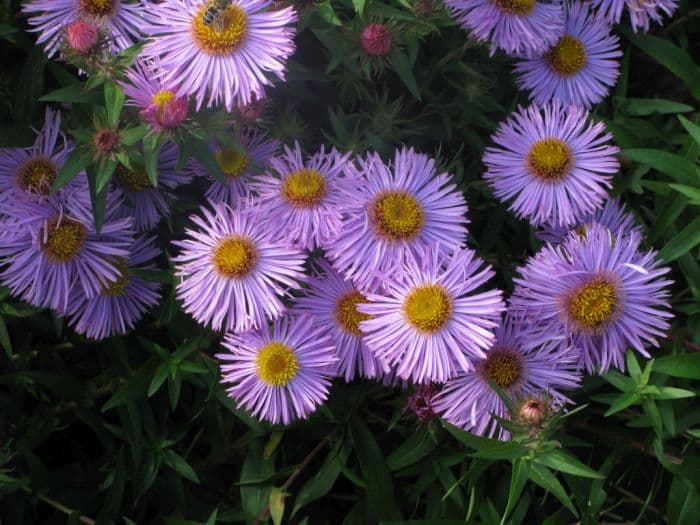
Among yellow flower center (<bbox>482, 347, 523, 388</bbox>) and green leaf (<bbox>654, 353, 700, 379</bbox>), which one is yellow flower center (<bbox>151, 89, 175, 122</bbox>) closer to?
yellow flower center (<bbox>482, 347, 523, 388</bbox>)

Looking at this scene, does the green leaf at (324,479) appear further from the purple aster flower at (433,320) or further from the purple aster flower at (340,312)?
the purple aster flower at (433,320)

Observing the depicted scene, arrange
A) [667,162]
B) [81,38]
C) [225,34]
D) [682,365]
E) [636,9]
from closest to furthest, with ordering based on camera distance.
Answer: [81,38]
[225,34]
[682,365]
[667,162]
[636,9]

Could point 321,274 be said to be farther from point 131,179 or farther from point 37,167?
point 37,167

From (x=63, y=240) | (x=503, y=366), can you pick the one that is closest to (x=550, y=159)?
(x=503, y=366)

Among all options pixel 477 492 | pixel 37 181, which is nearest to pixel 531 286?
pixel 477 492

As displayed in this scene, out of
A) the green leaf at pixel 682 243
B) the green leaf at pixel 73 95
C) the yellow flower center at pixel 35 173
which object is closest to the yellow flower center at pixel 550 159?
the green leaf at pixel 682 243

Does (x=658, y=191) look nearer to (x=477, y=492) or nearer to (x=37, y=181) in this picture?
(x=477, y=492)

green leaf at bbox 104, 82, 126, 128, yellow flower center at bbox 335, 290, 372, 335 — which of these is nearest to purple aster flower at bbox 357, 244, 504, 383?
yellow flower center at bbox 335, 290, 372, 335
